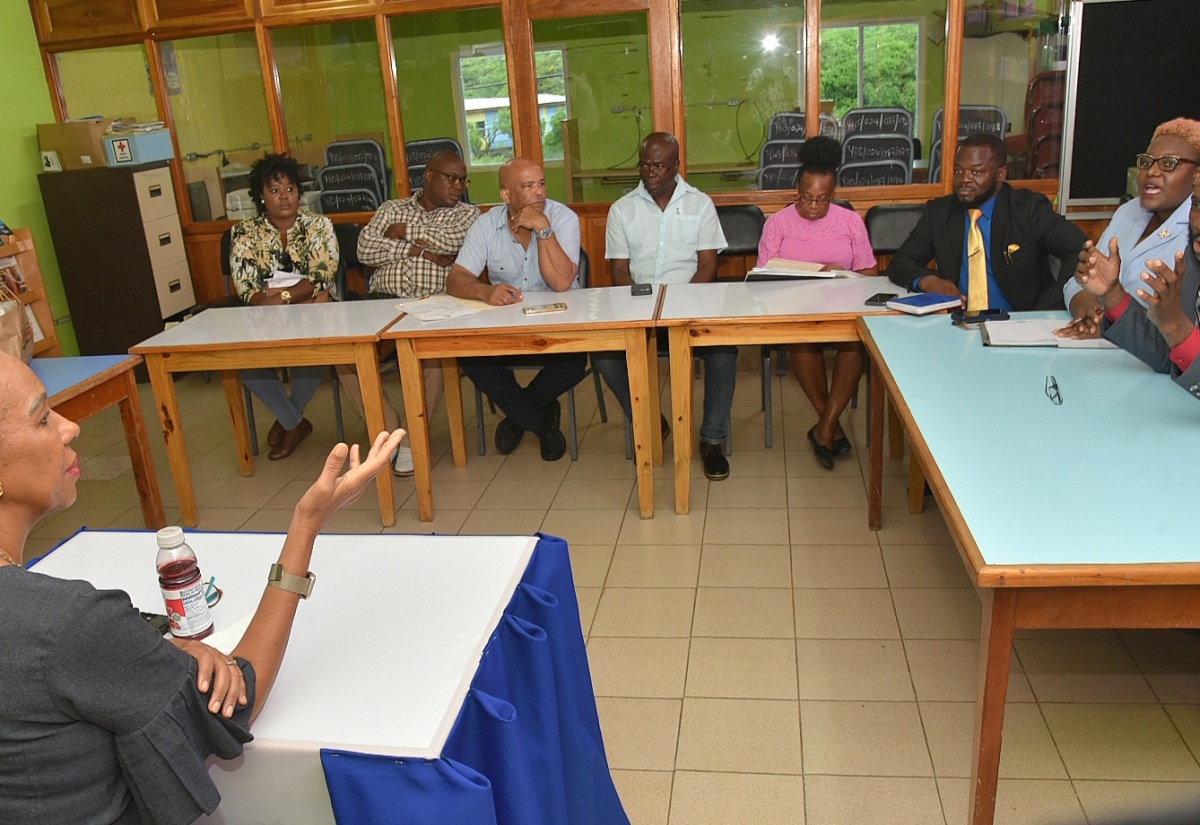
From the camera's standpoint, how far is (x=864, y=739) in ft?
7.58

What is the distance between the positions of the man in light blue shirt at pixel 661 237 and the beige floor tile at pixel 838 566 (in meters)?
0.83

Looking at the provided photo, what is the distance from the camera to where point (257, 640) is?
4.62 ft

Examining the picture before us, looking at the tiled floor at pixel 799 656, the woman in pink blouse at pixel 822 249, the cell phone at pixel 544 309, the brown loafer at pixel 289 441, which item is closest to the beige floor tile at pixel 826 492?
the tiled floor at pixel 799 656

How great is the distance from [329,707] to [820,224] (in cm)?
326

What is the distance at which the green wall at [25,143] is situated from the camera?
551cm

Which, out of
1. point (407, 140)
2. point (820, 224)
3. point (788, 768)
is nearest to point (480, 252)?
point (820, 224)

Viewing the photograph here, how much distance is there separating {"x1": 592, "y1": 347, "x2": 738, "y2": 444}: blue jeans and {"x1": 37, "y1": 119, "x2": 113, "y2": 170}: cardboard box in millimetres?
3342

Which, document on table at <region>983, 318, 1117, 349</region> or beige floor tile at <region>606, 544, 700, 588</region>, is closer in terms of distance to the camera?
document on table at <region>983, 318, 1117, 349</region>

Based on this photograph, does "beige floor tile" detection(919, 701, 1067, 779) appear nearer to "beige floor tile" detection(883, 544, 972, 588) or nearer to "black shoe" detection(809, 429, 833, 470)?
"beige floor tile" detection(883, 544, 972, 588)

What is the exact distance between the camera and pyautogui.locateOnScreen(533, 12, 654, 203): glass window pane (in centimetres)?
534

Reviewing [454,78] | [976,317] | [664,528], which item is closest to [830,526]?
[664,528]

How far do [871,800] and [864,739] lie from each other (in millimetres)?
213

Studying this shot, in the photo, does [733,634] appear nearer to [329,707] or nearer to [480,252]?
[329,707]

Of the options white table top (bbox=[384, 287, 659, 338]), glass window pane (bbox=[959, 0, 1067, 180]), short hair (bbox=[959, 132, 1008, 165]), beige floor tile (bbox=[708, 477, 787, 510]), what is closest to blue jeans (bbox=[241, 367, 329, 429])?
white table top (bbox=[384, 287, 659, 338])
